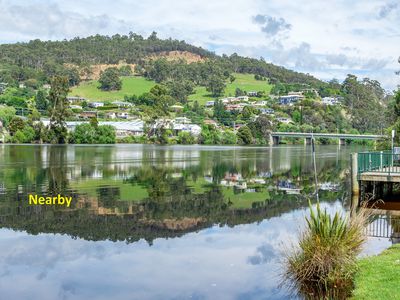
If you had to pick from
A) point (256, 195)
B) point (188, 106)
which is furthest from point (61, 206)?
point (188, 106)

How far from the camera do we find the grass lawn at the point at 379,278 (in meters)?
9.91

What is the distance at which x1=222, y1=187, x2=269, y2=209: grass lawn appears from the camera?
999 inches

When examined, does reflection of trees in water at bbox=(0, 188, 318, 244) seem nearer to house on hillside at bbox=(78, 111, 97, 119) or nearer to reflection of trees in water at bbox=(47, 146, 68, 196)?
reflection of trees in water at bbox=(47, 146, 68, 196)

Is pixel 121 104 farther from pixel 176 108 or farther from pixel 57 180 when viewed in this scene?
pixel 57 180

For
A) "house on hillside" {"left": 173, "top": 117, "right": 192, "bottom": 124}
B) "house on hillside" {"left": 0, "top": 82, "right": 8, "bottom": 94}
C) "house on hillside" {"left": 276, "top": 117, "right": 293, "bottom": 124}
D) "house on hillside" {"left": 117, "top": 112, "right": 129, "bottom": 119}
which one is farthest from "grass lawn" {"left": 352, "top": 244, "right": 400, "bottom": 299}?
"house on hillside" {"left": 0, "top": 82, "right": 8, "bottom": 94}

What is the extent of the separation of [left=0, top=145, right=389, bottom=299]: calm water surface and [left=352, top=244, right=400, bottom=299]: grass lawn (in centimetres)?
158

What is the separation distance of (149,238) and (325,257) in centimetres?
752

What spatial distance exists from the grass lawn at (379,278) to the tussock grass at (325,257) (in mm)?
323

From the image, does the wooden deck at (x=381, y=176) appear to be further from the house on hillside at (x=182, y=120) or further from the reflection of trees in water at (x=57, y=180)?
the house on hillside at (x=182, y=120)

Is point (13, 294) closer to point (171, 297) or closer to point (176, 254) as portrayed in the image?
point (171, 297)

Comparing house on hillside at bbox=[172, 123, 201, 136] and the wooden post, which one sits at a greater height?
house on hillside at bbox=[172, 123, 201, 136]

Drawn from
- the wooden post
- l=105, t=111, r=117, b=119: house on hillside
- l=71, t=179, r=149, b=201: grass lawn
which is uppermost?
l=105, t=111, r=117, b=119: house on hillside

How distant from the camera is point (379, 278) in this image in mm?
10797

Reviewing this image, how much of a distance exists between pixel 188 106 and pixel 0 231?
16895 centimetres
